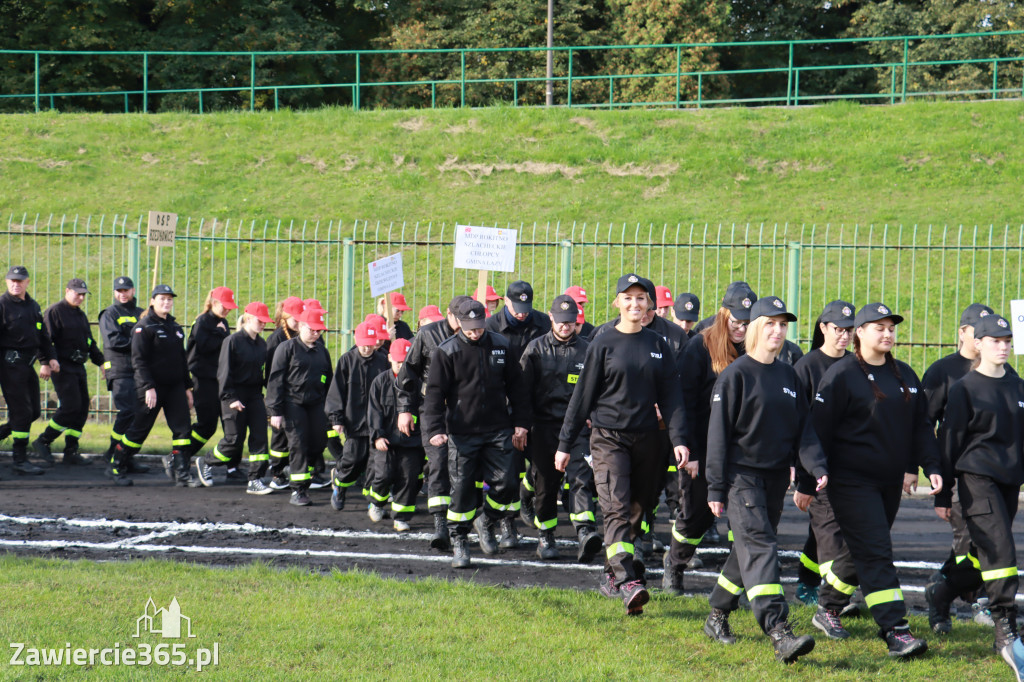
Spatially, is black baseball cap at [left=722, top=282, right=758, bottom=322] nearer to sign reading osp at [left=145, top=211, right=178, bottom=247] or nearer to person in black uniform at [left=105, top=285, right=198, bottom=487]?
person in black uniform at [left=105, top=285, right=198, bottom=487]

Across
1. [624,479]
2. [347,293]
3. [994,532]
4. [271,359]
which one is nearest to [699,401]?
[624,479]

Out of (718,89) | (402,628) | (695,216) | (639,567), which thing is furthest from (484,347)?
(718,89)

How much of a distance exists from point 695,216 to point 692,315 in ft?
34.5

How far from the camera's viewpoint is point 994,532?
606 cm

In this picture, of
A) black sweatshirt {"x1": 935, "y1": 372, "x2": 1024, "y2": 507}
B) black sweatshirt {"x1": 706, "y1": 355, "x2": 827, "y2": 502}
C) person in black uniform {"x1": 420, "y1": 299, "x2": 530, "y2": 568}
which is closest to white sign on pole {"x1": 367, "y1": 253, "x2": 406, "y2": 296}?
person in black uniform {"x1": 420, "y1": 299, "x2": 530, "y2": 568}

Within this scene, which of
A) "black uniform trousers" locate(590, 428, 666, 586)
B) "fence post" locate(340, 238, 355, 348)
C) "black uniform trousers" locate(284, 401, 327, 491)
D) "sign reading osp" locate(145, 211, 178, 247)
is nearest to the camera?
"black uniform trousers" locate(590, 428, 666, 586)

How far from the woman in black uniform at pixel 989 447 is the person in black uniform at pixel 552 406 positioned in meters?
2.83

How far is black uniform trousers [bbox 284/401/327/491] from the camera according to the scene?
33.8 feet

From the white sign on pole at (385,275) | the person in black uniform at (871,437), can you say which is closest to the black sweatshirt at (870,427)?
the person in black uniform at (871,437)

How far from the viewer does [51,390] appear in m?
15.7

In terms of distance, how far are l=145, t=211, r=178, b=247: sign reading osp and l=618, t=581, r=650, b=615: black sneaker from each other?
28.3 ft

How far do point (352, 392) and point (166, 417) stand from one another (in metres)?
2.59

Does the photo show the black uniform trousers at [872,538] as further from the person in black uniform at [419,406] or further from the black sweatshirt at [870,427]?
the person in black uniform at [419,406]

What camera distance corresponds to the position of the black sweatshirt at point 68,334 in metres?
12.3
